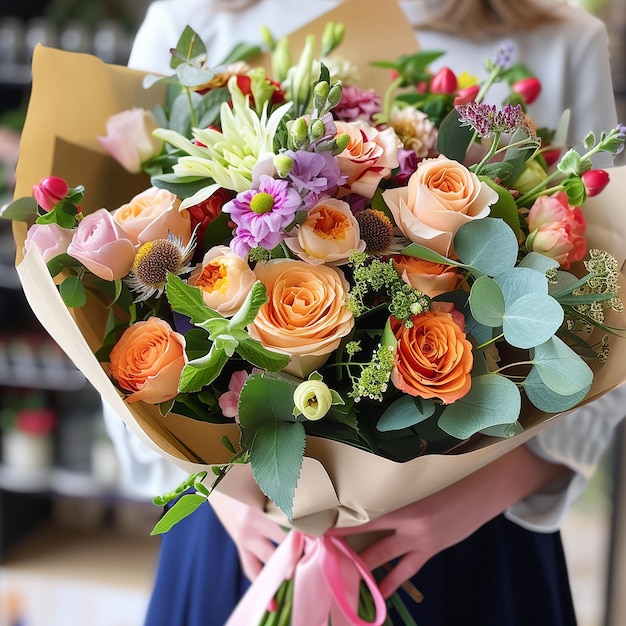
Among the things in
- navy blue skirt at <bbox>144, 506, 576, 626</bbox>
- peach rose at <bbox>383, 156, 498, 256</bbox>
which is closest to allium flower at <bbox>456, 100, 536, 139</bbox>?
peach rose at <bbox>383, 156, 498, 256</bbox>

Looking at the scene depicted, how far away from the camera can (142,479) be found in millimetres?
→ 1001

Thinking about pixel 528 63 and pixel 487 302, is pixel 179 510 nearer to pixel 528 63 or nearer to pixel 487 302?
pixel 487 302

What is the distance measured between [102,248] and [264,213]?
0.12m

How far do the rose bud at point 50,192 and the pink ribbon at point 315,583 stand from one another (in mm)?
384

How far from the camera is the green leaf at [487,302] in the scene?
1.67ft

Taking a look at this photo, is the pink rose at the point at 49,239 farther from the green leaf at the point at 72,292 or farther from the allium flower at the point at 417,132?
the allium flower at the point at 417,132

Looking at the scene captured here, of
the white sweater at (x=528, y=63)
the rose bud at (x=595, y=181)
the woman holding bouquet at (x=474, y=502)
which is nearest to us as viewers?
the rose bud at (x=595, y=181)

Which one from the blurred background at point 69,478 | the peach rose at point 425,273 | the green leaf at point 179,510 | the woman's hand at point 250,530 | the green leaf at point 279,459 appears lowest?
the blurred background at point 69,478

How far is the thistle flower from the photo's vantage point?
0.53m

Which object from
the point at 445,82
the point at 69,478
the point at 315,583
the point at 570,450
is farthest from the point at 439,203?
the point at 69,478

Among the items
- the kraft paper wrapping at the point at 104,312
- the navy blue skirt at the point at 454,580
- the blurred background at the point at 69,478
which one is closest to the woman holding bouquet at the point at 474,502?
the navy blue skirt at the point at 454,580

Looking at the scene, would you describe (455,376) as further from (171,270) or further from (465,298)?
(171,270)

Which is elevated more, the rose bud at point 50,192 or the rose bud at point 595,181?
the rose bud at point 595,181

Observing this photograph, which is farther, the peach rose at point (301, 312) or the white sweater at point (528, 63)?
the white sweater at point (528, 63)
